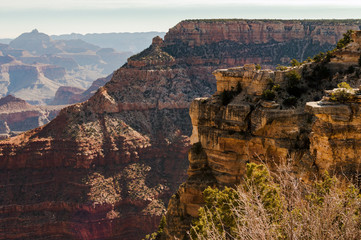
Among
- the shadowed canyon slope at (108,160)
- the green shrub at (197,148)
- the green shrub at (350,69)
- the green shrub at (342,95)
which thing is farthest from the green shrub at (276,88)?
the shadowed canyon slope at (108,160)

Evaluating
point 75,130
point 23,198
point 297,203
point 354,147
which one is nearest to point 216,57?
point 75,130

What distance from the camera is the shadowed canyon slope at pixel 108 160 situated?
83.8m

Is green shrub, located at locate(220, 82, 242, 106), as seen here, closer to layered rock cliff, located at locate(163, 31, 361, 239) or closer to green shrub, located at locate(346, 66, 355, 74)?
layered rock cliff, located at locate(163, 31, 361, 239)

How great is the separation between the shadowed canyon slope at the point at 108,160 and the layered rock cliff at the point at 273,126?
144 feet

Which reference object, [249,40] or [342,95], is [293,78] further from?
[249,40]

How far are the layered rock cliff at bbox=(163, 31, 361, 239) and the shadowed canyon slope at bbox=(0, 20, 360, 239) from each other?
144 ft

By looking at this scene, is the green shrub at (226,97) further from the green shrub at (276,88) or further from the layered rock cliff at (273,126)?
the green shrub at (276,88)

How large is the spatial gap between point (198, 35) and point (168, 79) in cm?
2761

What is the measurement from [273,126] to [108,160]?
63.4 metres

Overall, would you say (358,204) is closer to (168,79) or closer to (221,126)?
(221,126)

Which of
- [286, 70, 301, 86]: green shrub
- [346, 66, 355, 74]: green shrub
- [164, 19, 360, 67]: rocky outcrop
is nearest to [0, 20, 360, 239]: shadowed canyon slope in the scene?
[164, 19, 360, 67]: rocky outcrop

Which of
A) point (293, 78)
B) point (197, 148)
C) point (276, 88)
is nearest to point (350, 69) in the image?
point (293, 78)

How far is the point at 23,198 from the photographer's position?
8569cm

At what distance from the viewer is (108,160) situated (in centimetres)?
9350
